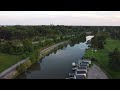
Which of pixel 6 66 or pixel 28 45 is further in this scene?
pixel 28 45

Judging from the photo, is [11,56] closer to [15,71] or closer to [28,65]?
[28,65]
